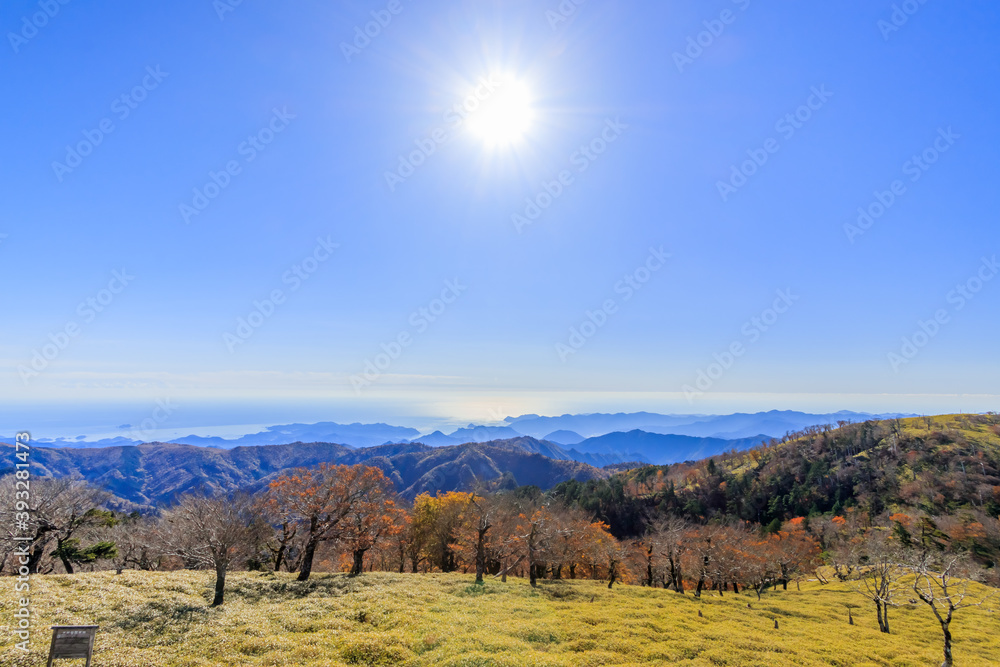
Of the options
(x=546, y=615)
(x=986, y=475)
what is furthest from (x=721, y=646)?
(x=986, y=475)

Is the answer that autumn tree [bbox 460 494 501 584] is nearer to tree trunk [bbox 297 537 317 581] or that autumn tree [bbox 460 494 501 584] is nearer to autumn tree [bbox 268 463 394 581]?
autumn tree [bbox 268 463 394 581]

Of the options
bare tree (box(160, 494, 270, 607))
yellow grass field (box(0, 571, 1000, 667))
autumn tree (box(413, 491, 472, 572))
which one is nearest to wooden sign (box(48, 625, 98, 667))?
yellow grass field (box(0, 571, 1000, 667))

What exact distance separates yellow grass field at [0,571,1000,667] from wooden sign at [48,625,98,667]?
470 cm

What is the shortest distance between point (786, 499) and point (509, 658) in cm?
19715

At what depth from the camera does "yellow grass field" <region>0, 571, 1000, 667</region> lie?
Answer: 2177 cm

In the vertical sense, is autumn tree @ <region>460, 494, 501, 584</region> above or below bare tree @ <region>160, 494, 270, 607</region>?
below

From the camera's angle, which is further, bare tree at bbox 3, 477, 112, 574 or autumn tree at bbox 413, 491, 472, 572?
autumn tree at bbox 413, 491, 472, 572

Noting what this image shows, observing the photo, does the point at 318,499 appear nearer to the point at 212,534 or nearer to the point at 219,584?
the point at 219,584

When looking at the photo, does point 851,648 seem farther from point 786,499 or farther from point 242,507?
point 786,499

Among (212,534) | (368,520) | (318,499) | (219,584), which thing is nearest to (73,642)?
(212,534)

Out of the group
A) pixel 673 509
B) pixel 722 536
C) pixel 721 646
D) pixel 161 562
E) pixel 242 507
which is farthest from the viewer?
pixel 673 509

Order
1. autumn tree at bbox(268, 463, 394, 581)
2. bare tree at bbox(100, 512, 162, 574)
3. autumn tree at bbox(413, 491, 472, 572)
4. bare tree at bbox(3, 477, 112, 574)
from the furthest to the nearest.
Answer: autumn tree at bbox(413, 491, 472, 572) → bare tree at bbox(100, 512, 162, 574) → autumn tree at bbox(268, 463, 394, 581) → bare tree at bbox(3, 477, 112, 574)

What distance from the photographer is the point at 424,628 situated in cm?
2692

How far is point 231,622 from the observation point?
1021 inches
